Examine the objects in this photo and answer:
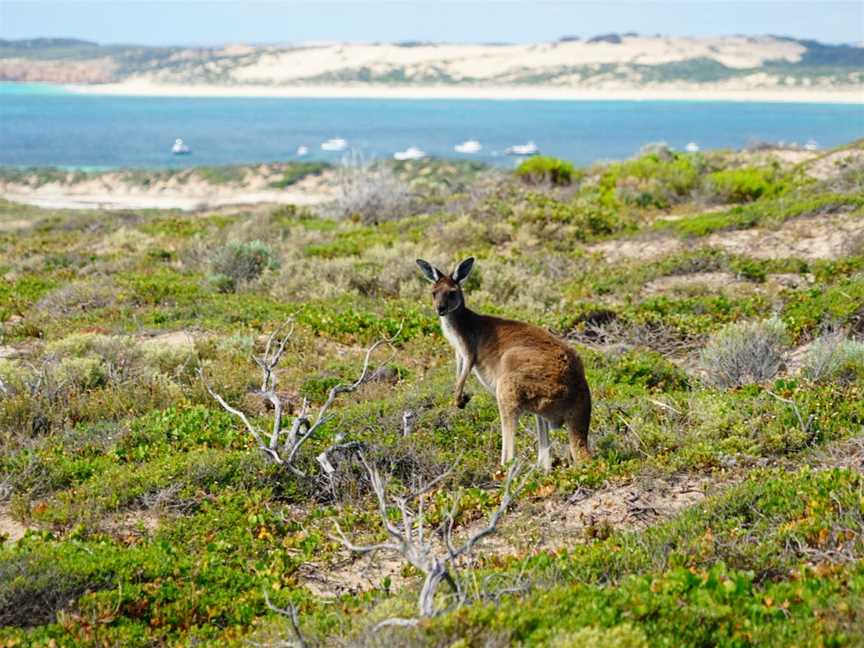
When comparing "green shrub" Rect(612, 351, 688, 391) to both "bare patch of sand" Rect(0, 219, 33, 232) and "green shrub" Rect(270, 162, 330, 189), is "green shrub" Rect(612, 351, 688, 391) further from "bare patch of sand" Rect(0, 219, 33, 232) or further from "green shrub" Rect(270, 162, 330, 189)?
"green shrub" Rect(270, 162, 330, 189)

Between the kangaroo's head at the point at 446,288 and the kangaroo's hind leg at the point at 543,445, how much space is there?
1.19 meters

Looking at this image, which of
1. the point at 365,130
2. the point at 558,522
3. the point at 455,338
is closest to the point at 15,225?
the point at 455,338

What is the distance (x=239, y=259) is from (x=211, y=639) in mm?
12344

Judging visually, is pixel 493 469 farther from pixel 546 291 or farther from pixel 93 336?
pixel 546 291

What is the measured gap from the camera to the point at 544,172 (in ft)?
92.7

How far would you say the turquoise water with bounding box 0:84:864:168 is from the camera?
9731cm

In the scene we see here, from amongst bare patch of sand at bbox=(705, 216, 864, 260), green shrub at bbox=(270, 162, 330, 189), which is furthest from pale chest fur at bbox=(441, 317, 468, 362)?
green shrub at bbox=(270, 162, 330, 189)

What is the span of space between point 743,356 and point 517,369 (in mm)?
3980

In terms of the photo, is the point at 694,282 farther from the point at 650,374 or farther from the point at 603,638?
the point at 603,638

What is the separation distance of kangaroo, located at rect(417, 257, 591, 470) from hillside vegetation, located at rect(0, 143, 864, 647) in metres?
0.36

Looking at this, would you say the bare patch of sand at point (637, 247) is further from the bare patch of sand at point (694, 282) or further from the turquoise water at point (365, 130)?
the turquoise water at point (365, 130)

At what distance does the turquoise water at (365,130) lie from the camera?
3831 inches

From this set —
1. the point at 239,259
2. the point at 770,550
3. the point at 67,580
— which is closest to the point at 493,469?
the point at 770,550

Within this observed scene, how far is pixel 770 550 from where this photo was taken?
5.65m
